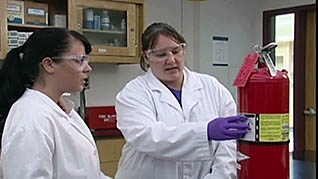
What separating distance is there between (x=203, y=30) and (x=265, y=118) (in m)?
3.70

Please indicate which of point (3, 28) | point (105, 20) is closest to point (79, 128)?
point (3, 28)

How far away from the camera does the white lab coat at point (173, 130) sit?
1.25 metres

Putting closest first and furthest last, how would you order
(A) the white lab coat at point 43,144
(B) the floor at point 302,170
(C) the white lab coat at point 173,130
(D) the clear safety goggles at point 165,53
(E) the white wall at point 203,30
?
(A) the white lab coat at point 43,144, (C) the white lab coat at point 173,130, (D) the clear safety goggles at point 165,53, (B) the floor at point 302,170, (E) the white wall at point 203,30

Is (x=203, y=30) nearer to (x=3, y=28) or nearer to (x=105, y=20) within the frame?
(x=105, y=20)

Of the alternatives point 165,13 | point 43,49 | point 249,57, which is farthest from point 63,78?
point 165,13

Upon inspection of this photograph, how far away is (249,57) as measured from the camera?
40.1 inches

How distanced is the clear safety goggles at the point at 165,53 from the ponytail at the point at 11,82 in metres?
0.44

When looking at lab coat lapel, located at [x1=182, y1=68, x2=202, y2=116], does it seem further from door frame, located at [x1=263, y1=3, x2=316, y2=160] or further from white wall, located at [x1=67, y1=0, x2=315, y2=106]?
door frame, located at [x1=263, y1=3, x2=316, y2=160]

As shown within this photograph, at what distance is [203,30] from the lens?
4574 mm

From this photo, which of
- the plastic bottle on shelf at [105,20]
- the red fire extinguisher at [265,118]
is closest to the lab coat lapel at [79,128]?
the red fire extinguisher at [265,118]

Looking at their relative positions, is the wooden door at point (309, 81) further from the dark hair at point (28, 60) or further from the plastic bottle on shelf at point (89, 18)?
the dark hair at point (28, 60)

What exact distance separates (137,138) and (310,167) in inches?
42.0

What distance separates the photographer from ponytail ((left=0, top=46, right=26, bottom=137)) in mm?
1339

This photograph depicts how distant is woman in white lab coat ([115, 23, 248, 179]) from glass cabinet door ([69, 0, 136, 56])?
2.05 m
